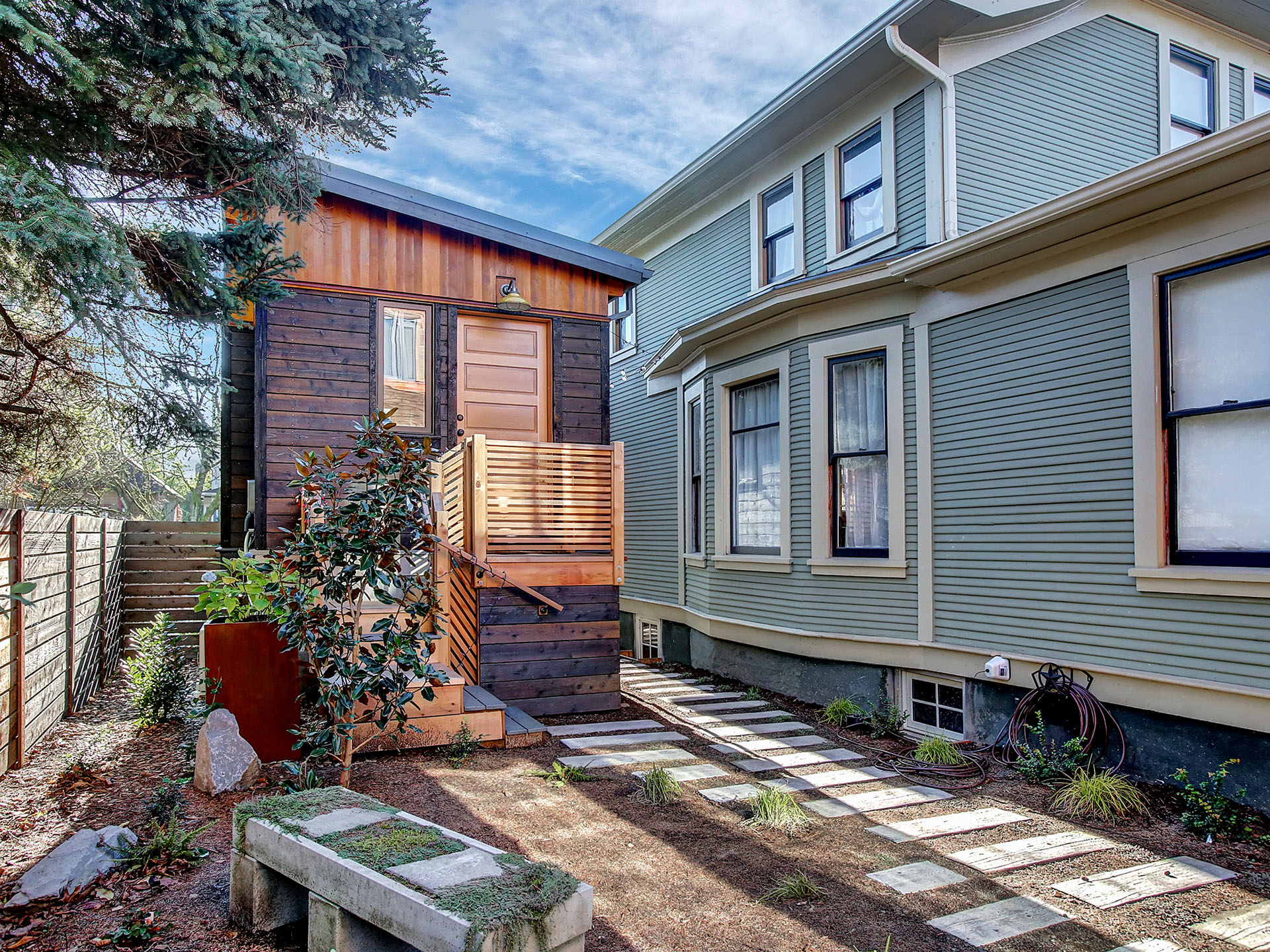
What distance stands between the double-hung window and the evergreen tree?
5.24 metres

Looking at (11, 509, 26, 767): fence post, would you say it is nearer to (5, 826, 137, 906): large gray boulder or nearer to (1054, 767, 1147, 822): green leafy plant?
(5, 826, 137, 906): large gray boulder

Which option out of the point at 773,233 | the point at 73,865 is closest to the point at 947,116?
the point at 773,233

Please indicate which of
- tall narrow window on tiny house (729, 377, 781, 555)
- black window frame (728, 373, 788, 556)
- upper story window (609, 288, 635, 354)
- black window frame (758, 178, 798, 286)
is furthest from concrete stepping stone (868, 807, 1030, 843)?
upper story window (609, 288, 635, 354)

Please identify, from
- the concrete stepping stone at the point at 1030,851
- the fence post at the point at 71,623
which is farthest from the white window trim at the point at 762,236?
the fence post at the point at 71,623

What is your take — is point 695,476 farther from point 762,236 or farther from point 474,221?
point 474,221

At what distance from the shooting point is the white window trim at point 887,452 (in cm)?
698

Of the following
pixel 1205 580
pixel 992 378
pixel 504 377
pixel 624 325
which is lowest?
pixel 1205 580

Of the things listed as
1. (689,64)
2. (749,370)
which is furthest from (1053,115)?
(689,64)

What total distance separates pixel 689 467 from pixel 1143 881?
24.3 feet

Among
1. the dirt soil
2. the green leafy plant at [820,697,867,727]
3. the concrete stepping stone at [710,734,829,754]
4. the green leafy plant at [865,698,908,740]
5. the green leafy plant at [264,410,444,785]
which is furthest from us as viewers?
the green leafy plant at [820,697,867,727]

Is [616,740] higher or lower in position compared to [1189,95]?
lower

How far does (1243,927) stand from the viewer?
3.31m

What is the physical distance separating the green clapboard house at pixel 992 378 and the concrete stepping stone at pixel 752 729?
756 mm

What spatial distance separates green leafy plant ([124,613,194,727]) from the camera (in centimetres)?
605
